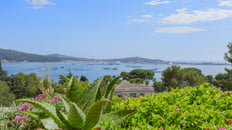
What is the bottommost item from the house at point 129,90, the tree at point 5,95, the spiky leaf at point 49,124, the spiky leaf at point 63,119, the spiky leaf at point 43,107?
the tree at point 5,95

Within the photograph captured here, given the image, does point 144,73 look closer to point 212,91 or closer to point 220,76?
point 220,76

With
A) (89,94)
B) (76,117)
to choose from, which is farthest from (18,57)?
(76,117)

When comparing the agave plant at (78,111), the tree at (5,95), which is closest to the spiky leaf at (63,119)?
the agave plant at (78,111)

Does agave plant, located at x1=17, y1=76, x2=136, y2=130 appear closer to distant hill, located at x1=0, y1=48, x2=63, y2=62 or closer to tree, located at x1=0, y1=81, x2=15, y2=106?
tree, located at x1=0, y1=81, x2=15, y2=106

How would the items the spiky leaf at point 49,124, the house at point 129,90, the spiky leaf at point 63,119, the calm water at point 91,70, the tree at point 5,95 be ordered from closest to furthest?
the spiky leaf at point 63,119
the spiky leaf at point 49,124
the calm water at point 91,70
the house at point 129,90
the tree at point 5,95

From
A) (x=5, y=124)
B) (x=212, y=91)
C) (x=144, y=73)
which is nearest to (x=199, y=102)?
(x=212, y=91)

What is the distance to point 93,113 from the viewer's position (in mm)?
1513

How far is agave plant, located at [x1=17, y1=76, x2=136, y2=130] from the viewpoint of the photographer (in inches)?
57.6

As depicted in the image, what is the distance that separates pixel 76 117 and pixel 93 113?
0.13 m

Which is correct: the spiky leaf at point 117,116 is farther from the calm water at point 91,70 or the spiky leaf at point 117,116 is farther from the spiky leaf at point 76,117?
the calm water at point 91,70

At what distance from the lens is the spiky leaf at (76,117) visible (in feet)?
4.56

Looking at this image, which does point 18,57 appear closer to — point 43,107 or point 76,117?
point 43,107

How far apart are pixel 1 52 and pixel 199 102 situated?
263 ft

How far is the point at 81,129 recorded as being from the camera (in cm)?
162
